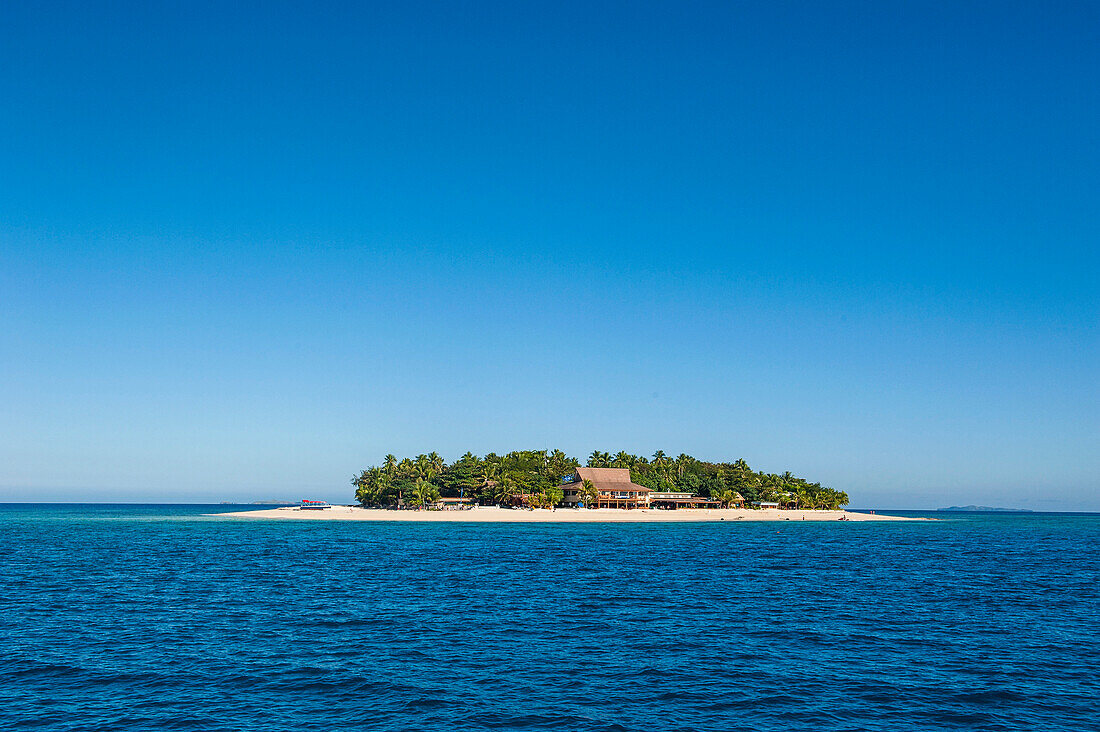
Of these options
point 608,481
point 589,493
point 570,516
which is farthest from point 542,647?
point 608,481

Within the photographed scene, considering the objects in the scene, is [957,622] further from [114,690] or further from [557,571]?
[114,690]

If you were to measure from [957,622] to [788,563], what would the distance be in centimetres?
3080

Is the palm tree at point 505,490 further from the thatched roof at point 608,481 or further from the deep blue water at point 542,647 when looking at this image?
the deep blue water at point 542,647

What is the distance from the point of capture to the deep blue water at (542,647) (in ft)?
78.4

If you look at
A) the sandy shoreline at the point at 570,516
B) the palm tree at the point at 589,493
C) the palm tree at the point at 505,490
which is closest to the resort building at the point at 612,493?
the palm tree at the point at 589,493

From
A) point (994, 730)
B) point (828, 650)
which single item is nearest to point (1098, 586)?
point (828, 650)

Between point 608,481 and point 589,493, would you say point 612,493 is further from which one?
point 589,493

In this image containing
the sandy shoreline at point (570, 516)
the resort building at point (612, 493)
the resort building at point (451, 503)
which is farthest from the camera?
the resort building at point (612, 493)

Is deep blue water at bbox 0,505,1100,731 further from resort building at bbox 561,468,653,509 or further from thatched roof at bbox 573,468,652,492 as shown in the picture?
thatched roof at bbox 573,468,652,492

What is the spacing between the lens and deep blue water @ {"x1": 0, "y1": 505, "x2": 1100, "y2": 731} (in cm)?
2389

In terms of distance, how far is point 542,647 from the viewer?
107 feet

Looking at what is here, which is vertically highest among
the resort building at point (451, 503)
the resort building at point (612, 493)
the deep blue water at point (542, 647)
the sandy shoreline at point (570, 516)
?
the resort building at point (612, 493)

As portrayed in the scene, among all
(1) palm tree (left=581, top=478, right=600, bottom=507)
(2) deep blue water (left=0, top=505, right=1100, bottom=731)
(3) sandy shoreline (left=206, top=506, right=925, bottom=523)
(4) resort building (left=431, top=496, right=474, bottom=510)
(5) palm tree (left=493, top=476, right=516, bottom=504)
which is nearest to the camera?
(2) deep blue water (left=0, top=505, right=1100, bottom=731)

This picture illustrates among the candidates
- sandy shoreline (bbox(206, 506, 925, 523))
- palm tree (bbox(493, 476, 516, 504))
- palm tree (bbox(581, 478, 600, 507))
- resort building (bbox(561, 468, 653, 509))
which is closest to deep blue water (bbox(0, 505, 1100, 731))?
sandy shoreline (bbox(206, 506, 925, 523))
